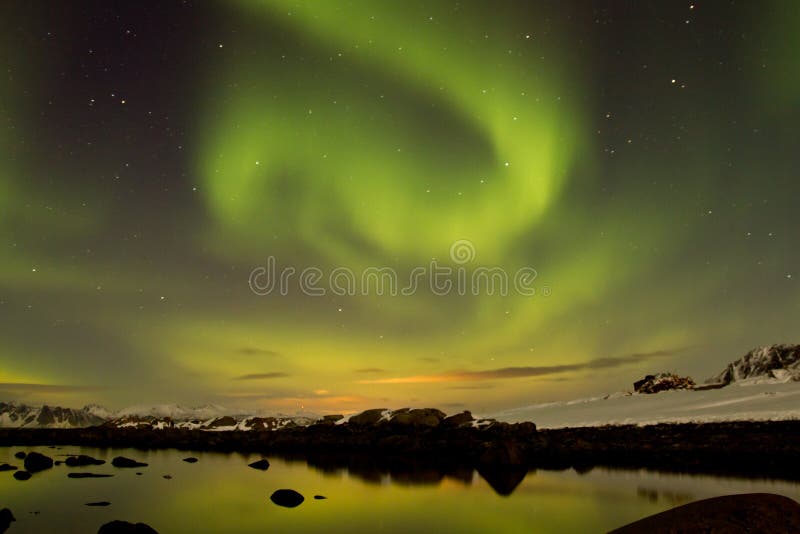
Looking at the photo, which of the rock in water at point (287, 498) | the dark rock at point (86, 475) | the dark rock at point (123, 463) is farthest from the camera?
the dark rock at point (123, 463)

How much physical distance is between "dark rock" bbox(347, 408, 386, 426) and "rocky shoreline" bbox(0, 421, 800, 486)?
2.43 ft

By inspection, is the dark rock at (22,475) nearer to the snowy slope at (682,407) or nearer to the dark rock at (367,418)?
the dark rock at (367,418)

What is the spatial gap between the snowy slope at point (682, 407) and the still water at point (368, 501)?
31.8 feet

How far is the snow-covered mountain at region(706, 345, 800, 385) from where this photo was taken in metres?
44.3

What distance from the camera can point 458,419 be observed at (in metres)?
47.5

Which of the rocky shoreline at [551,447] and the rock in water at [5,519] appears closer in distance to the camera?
the rock in water at [5,519]

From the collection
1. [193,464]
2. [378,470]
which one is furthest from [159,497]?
[193,464]

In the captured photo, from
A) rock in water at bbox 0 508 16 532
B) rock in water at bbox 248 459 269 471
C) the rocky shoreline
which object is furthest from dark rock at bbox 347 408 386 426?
rock in water at bbox 0 508 16 532

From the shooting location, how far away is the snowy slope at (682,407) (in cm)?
3161

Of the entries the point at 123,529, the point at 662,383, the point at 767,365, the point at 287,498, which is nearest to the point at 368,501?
the point at 287,498

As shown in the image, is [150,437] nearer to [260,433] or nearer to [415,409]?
[260,433]

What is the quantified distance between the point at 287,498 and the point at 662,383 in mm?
39602

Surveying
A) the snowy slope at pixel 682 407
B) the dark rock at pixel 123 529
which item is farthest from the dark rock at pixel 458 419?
the dark rock at pixel 123 529

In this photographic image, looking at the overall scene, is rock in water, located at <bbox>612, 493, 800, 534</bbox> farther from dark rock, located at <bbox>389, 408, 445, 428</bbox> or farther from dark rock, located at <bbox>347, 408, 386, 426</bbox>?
dark rock, located at <bbox>347, 408, 386, 426</bbox>
